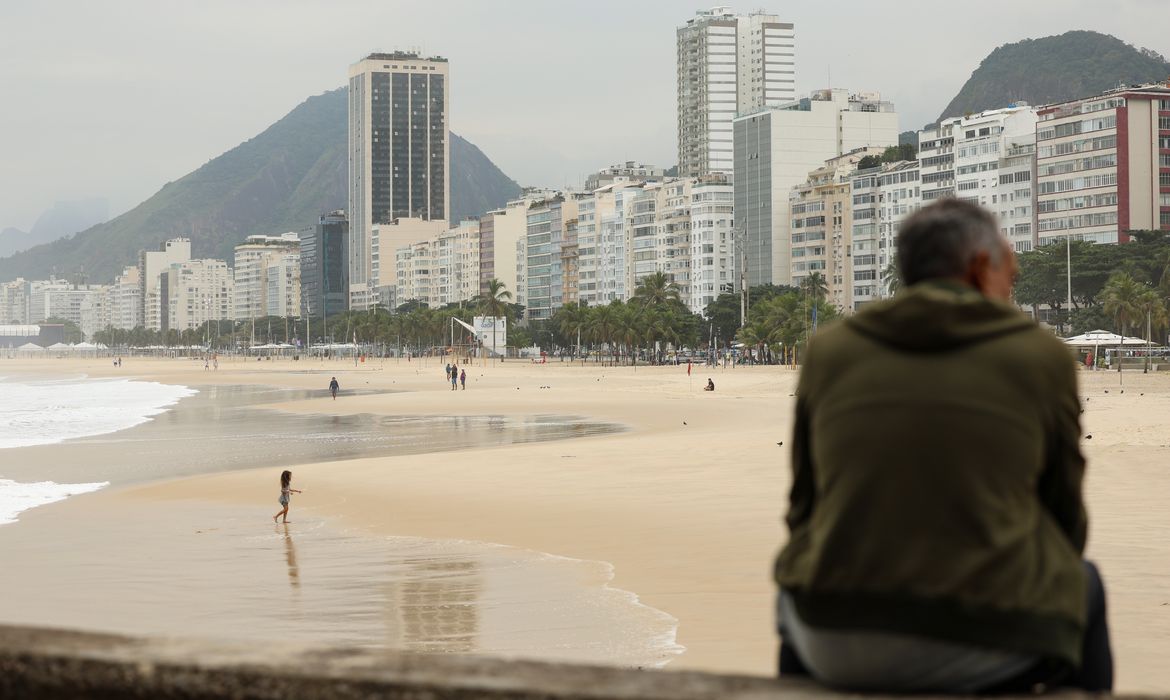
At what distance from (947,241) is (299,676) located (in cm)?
158

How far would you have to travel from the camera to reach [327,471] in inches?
1022

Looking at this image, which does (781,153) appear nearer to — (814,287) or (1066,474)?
(814,287)

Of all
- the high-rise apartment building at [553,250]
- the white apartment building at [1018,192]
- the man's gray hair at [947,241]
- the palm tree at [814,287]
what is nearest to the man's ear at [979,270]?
the man's gray hair at [947,241]

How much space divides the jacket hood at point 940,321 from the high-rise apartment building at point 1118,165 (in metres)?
110

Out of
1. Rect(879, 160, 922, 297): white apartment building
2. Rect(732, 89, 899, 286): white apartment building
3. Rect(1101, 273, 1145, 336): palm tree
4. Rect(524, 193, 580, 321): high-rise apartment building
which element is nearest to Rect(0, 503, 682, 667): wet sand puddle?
Rect(1101, 273, 1145, 336): palm tree

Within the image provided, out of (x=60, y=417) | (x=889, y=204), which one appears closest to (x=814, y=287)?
(x=889, y=204)

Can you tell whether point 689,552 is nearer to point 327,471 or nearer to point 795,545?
point 795,545

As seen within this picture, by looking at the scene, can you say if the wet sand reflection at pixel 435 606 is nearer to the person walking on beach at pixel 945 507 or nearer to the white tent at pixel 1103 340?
the person walking on beach at pixel 945 507

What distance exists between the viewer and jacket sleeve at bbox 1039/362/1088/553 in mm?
2592

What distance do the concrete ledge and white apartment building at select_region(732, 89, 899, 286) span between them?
151807 millimetres

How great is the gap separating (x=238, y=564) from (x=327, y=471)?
1122cm

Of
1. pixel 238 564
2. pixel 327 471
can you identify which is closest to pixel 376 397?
pixel 327 471

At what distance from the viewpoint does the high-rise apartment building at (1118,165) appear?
346 feet

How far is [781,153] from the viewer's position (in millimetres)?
162250
